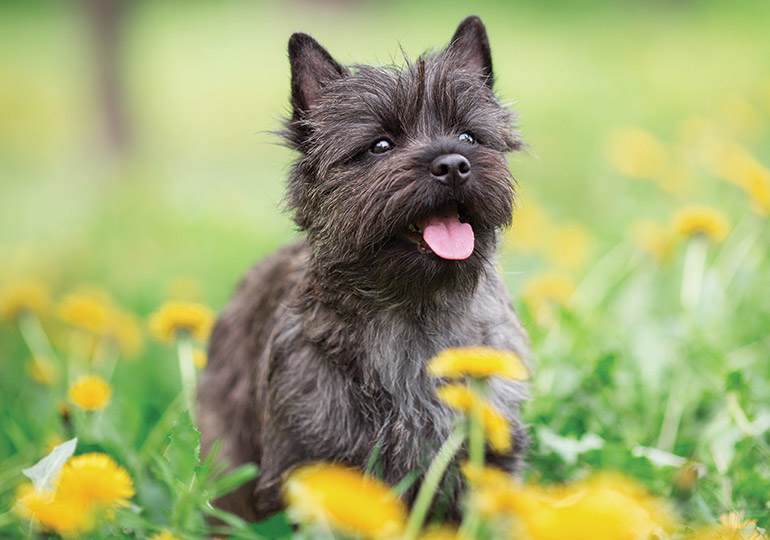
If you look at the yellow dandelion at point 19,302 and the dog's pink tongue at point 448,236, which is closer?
the dog's pink tongue at point 448,236

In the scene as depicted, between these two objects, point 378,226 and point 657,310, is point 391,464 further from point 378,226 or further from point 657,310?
point 657,310

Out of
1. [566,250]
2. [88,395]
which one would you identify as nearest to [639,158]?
[566,250]

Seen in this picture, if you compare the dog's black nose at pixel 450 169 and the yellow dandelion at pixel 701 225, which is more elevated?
the dog's black nose at pixel 450 169

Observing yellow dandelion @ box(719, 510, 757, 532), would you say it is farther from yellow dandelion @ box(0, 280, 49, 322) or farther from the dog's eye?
yellow dandelion @ box(0, 280, 49, 322)

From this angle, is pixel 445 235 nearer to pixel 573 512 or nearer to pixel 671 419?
pixel 573 512

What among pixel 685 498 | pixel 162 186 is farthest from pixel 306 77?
pixel 162 186

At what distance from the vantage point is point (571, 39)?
13773mm

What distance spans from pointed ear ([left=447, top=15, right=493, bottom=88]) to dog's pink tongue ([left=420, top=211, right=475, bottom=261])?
77 centimetres

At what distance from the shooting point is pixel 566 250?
18.9 ft

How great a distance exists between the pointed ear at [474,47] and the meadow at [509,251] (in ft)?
0.29

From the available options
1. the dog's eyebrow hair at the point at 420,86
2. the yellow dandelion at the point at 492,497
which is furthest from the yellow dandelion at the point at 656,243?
the yellow dandelion at the point at 492,497

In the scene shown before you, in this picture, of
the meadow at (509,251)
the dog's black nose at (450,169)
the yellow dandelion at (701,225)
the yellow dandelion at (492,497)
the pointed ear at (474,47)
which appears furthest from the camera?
the yellow dandelion at (701,225)

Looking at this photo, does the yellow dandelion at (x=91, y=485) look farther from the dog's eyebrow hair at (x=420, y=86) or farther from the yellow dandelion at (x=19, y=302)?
the yellow dandelion at (x=19, y=302)

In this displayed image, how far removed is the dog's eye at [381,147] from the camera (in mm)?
3062
